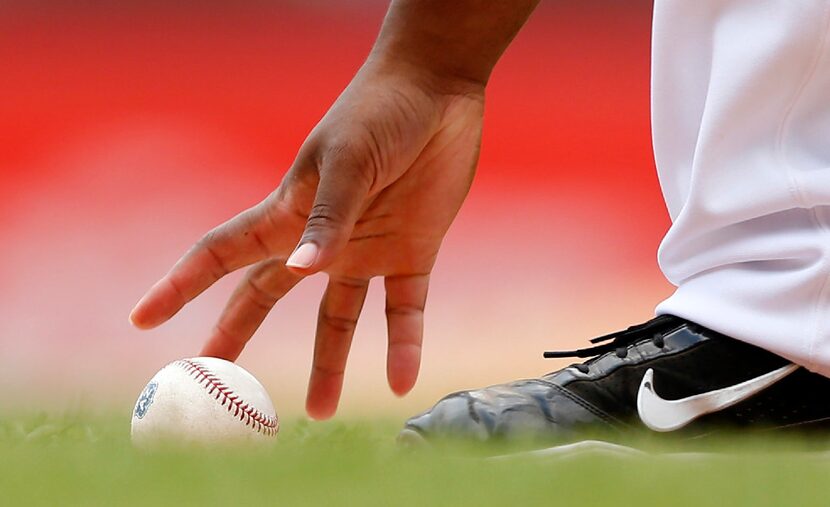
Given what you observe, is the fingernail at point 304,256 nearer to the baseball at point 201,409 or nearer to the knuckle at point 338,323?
the baseball at point 201,409

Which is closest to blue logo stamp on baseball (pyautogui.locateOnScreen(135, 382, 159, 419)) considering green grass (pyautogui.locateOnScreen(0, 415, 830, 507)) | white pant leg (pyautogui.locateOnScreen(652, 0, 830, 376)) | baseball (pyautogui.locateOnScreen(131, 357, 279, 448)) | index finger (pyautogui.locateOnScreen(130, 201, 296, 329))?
baseball (pyautogui.locateOnScreen(131, 357, 279, 448))

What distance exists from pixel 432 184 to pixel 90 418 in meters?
0.82

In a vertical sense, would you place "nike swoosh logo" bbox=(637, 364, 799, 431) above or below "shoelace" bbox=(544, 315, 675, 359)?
below

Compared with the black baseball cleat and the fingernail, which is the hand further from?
the black baseball cleat

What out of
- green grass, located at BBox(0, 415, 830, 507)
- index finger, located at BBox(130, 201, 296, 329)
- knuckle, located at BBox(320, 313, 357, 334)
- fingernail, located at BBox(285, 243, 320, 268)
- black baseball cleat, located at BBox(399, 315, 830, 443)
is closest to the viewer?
green grass, located at BBox(0, 415, 830, 507)

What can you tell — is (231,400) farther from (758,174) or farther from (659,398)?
(758,174)

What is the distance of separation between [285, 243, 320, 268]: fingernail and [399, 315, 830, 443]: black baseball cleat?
0.27 metres

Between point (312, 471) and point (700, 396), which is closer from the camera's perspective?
point (312, 471)

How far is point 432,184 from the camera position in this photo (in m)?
1.79

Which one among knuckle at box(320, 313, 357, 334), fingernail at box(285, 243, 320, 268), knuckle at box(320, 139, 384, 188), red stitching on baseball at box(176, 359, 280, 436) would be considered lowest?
red stitching on baseball at box(176, 359, 280, 436)

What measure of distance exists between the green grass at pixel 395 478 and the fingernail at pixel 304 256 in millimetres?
230

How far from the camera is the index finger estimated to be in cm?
165

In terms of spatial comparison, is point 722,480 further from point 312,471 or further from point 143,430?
point 143,430

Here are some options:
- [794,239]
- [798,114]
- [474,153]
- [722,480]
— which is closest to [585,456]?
[722,480]
